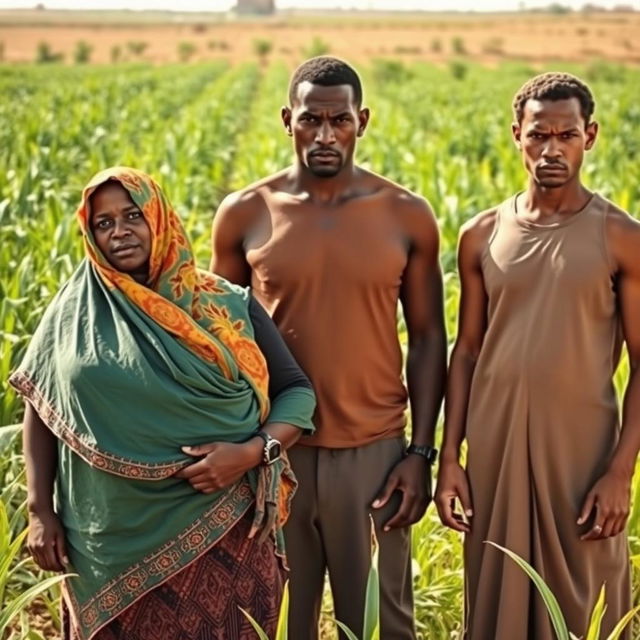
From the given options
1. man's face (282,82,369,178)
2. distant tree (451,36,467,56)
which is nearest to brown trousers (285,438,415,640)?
man's face (282,82,369,178)

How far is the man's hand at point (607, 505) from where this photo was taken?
2455 mm

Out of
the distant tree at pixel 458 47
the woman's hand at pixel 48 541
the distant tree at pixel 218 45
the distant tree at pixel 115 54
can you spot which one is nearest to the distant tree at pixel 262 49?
the distant tree at pixel 115 54

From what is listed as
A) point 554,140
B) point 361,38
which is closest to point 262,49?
point 361,38

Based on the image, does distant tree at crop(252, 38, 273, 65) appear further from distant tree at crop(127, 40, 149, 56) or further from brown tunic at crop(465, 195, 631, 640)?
brown tunic at crop(465, 195, 631, 640)

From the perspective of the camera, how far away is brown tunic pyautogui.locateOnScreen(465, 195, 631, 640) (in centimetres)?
248

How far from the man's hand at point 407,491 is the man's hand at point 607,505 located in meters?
0.38

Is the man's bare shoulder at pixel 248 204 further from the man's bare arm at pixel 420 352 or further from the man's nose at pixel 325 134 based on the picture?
the man's bare arm at pixel 420 352

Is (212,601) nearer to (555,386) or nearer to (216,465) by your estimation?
(216,465)

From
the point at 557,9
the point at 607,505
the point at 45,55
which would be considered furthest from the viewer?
the point at 557,9

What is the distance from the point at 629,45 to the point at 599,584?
2636 inches

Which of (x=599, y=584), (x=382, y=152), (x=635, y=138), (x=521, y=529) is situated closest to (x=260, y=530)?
(x=521, y=529)

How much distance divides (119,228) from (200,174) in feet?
29.7

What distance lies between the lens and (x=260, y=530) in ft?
7.72

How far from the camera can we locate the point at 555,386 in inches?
98.3
